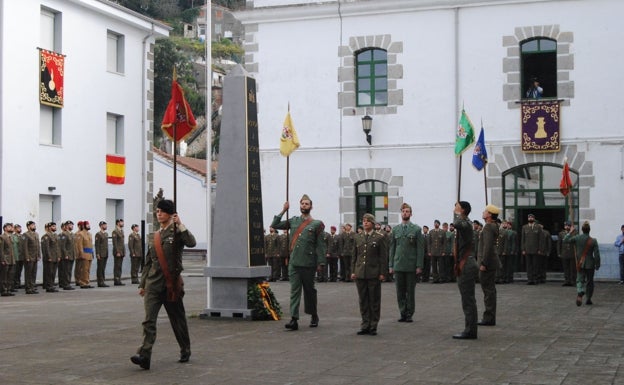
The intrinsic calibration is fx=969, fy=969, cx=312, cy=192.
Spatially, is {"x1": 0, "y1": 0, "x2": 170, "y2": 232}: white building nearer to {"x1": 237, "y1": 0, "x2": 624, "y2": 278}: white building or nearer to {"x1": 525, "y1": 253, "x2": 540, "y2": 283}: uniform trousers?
{"x1": 237, "y1": 0, "x2": 624, "y2": 278}: white building

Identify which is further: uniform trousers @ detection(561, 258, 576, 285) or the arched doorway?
the arched doorway

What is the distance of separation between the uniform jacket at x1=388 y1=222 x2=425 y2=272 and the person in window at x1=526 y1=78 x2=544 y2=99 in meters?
13.1

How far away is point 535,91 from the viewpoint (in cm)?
2908

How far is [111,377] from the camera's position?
10.5 m

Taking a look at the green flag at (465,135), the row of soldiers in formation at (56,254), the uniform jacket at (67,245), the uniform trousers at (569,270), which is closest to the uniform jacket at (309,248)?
the green flag at (465,135)

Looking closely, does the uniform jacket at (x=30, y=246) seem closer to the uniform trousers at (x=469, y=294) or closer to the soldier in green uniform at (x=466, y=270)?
the soldier in green uniform at (x=466, y=270)

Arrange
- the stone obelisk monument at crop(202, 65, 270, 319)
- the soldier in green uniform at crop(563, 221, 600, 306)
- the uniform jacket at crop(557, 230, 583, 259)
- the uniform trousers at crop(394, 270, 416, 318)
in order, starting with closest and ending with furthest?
the uniform trousers at crop(394, 270, 416, 318), the stone obelisk monument at crop(202, 65, 270, 319), the soldier in green uniform at crop(563, 221, 600, 306), the uniform jacket at crop(557, 230, 583, 259)

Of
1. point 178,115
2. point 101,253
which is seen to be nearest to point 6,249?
point 101,253

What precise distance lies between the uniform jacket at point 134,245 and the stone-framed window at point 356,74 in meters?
7.65

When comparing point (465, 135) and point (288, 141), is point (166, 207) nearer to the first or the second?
point (288, 141)

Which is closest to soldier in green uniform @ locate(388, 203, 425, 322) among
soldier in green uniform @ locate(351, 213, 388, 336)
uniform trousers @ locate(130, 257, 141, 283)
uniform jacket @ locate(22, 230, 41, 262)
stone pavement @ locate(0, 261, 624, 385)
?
stone pavement @ locate(0, 261, 624, 385)

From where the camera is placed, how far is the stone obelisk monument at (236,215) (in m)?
16.8

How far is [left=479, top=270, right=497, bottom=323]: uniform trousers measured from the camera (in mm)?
15617

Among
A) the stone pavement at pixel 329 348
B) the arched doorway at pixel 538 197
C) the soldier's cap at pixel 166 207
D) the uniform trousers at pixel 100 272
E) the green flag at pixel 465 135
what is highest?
the green flag at pixel 465 135
